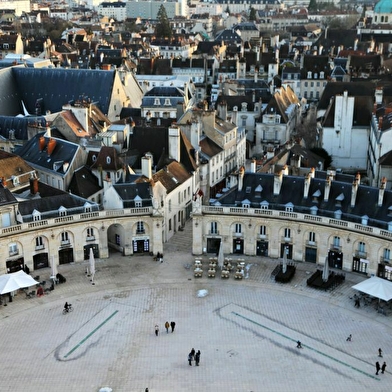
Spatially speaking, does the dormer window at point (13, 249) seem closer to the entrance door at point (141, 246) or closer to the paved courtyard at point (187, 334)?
the paved courtyard at point (187, 334)

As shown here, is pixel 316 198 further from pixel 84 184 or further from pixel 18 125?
pixel 18 125

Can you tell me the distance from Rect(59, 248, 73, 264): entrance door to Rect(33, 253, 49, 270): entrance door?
1412 millimetres

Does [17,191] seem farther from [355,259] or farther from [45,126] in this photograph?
[355,259]

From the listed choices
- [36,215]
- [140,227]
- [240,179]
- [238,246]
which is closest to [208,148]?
[240,179]

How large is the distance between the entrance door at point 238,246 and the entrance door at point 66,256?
52.3 feet

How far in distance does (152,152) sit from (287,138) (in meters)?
32.7

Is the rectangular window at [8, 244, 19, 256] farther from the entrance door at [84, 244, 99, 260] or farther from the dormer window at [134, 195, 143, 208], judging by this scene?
the dormer window at [134, 195, 143, 208]

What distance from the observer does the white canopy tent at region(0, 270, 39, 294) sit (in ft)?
179

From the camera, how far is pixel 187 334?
167 feet

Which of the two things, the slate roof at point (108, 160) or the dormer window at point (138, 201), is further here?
the slate roof at point (108, 160)

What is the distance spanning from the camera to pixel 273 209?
6316 centimetres

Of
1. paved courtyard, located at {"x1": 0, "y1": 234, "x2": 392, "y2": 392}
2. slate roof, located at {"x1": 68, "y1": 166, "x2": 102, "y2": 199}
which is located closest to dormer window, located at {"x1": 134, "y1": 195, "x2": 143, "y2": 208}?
paved courtyard, located at {"x1": 0, "y1": 234, "x2": 392, "y2": 392}

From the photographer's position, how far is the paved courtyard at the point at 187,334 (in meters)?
45.1

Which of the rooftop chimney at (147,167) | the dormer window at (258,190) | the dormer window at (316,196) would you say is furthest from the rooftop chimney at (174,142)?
the dormer window at (316,196)
